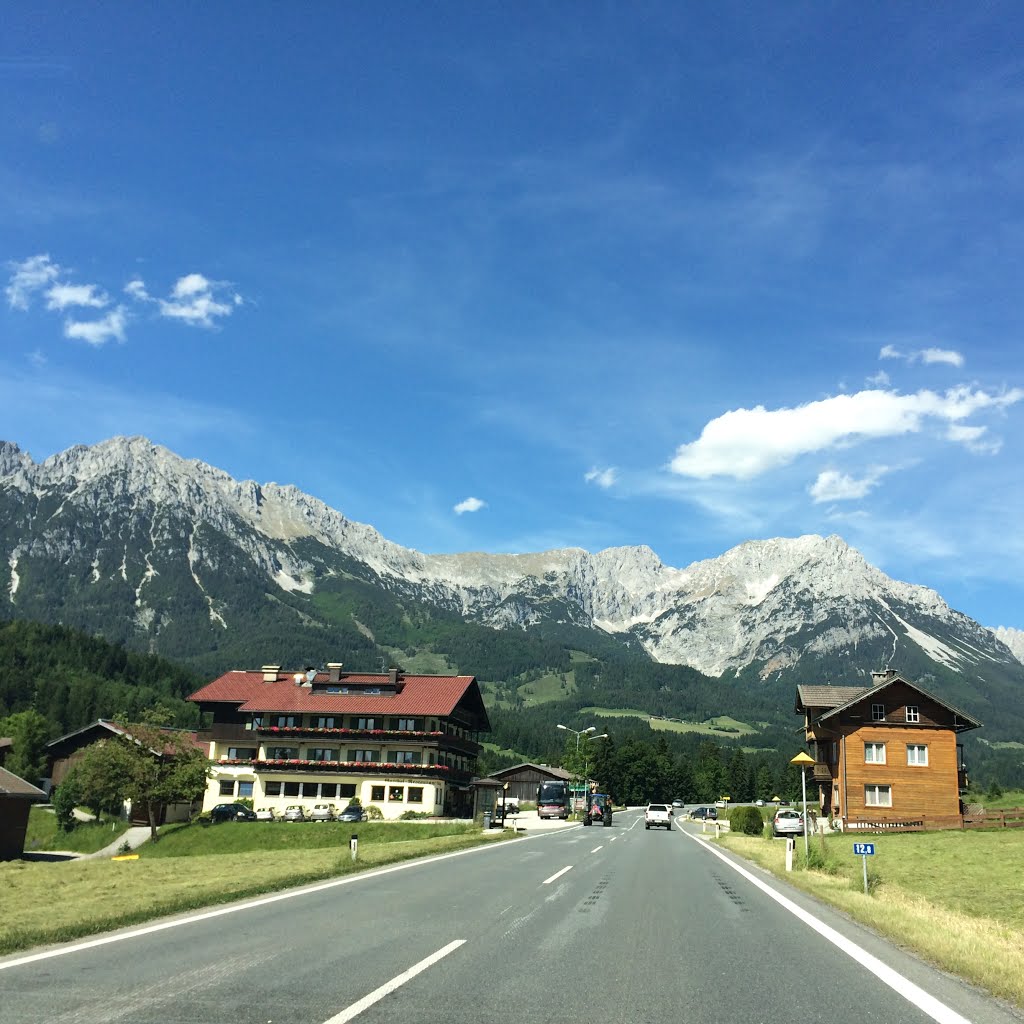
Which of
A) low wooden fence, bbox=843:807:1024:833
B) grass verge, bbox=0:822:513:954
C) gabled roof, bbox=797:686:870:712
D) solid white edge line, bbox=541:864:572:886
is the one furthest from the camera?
gabled roof, bbox=797:686:870:712

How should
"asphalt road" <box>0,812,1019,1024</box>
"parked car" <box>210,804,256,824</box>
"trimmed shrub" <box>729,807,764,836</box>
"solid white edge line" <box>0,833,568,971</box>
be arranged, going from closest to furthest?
"asphalt road" <box>0,812,1019,1024</box>, "solid white edge line" <box>0,833,568,971</box>, "trimmed shrub" <box>729,807,764,836</box>, "parked car" <box>210,804,256,824</box>

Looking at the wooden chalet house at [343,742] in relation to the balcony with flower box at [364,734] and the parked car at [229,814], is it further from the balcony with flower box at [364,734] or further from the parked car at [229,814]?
the parked car at [229,814]

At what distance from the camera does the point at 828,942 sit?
12.9m

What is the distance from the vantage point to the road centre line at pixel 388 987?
7836 millimetres

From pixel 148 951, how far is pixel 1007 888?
23.3 m

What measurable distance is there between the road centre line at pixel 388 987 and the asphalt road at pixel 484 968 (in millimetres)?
25

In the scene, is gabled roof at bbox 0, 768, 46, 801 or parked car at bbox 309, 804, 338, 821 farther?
parked car at bbox 309, 804, 338, 821

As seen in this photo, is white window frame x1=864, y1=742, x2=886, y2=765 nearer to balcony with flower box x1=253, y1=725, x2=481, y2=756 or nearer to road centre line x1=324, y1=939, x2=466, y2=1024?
balcony with flower box x1=253, y1=725, x2=481, y2=756

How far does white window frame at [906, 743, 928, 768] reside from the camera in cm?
6247

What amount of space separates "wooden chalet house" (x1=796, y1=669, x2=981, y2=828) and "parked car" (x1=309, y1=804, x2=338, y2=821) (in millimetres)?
39447

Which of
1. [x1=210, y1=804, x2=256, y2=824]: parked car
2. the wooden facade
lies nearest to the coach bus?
[x1=210, y1=804, x2=256, y2=824]: parked car

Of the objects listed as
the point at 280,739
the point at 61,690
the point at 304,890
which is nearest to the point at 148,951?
the point at 304,890

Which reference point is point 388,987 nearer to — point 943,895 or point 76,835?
point 943,895

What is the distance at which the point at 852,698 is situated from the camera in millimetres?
66000
